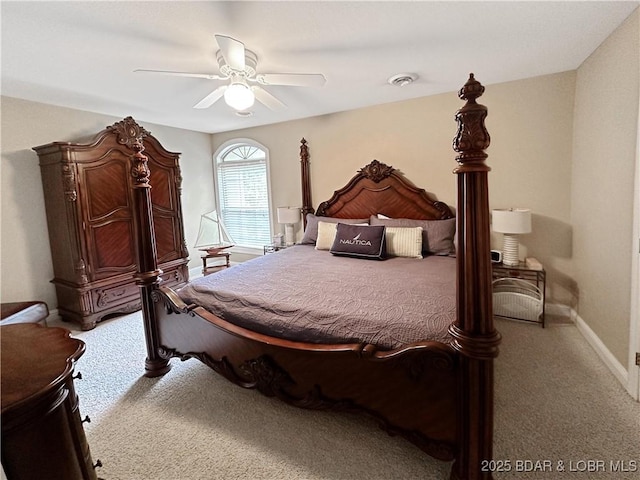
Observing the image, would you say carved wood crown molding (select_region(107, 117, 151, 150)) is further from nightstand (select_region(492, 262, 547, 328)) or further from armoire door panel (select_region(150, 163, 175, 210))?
nightstand (select_region(492, 262, 547, 328))

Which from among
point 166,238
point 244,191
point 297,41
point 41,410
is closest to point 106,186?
point 166,238

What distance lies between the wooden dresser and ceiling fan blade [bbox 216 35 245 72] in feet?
5.20

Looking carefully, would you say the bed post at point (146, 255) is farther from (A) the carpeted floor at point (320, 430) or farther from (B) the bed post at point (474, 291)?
(B) the bed post at point (474, 291)

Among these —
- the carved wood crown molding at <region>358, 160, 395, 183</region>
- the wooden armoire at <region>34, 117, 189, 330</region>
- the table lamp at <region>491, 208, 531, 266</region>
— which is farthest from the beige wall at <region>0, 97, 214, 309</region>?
the table lamp at <region>491, 208, 531, 266</region>

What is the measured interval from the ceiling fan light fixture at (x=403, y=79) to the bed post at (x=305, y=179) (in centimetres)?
162

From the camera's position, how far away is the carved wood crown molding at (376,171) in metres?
3.77

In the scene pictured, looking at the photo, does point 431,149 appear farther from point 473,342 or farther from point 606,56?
point 473,342

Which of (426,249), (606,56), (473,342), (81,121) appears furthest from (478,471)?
(81,121)

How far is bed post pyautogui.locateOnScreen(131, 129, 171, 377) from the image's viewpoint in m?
2.25

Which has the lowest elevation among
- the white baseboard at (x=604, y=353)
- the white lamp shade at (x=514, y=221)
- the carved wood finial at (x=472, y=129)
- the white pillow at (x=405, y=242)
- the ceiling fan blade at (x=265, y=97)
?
the white baseboard at (x=604, y=353)

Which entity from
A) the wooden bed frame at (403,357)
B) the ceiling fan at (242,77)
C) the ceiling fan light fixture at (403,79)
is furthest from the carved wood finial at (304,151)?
the wooden bed frame at (403,357)

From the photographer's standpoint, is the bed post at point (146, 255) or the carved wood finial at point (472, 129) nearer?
the carved wood finial at point (472, 129)

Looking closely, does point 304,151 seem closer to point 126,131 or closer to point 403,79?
point 403,79

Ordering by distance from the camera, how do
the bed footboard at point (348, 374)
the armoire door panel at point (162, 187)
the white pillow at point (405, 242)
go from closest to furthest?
1. the bed footboard at point (348, 374)
2. the white pillow at point (405, 242)
3. the armoire door panel at point (162, 187)
